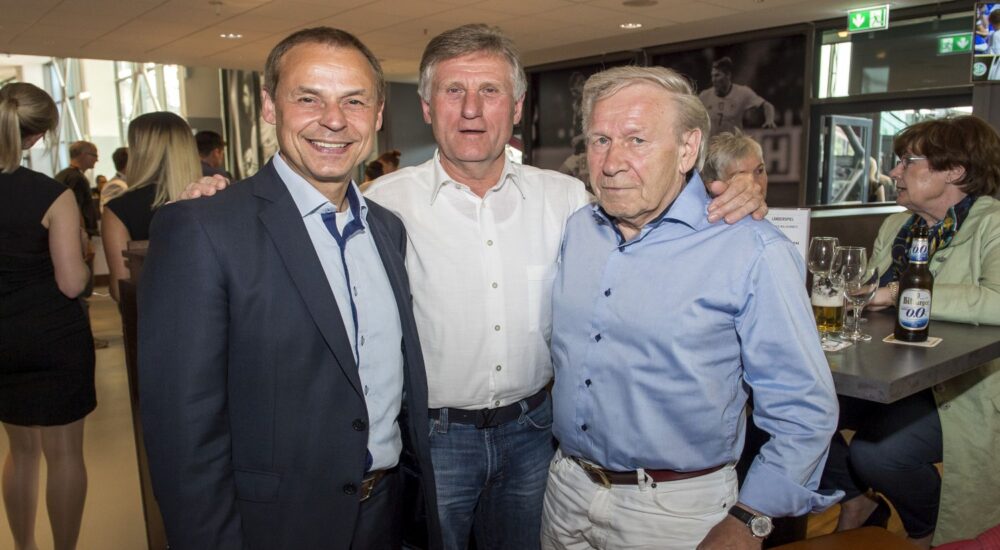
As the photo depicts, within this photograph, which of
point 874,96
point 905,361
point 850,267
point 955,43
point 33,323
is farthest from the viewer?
point 874,96

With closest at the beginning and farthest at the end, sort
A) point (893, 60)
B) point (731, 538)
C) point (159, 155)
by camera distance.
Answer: point (731, 538) → point (159, 155) → point (893, 60)

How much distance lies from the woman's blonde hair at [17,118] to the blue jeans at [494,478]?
2.05 m

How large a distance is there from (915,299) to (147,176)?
3238mm

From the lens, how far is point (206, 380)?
49.4 inches

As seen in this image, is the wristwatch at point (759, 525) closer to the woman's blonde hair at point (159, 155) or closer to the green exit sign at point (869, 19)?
the woman's blonde hair at point (159, 155)

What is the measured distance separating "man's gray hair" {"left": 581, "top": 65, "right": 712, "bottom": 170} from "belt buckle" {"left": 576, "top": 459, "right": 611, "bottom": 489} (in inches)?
30.2

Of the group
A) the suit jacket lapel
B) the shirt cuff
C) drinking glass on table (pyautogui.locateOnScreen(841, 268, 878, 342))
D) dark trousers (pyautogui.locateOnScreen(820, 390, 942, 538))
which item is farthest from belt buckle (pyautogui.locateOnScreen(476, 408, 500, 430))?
dark trousers (pyautogui.locateOnScreen(820, 390, 942, 538))

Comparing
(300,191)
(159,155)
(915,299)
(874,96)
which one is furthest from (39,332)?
(874,96)

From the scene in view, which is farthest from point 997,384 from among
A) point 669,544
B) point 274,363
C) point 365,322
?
point 274,363

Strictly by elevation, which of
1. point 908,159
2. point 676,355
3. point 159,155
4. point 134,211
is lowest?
point 676,355

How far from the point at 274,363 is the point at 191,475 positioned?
0.80 ft

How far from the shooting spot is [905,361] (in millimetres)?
1780

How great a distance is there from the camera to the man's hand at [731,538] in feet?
4.62

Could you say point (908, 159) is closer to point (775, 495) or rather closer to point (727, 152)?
point (727, 152)
